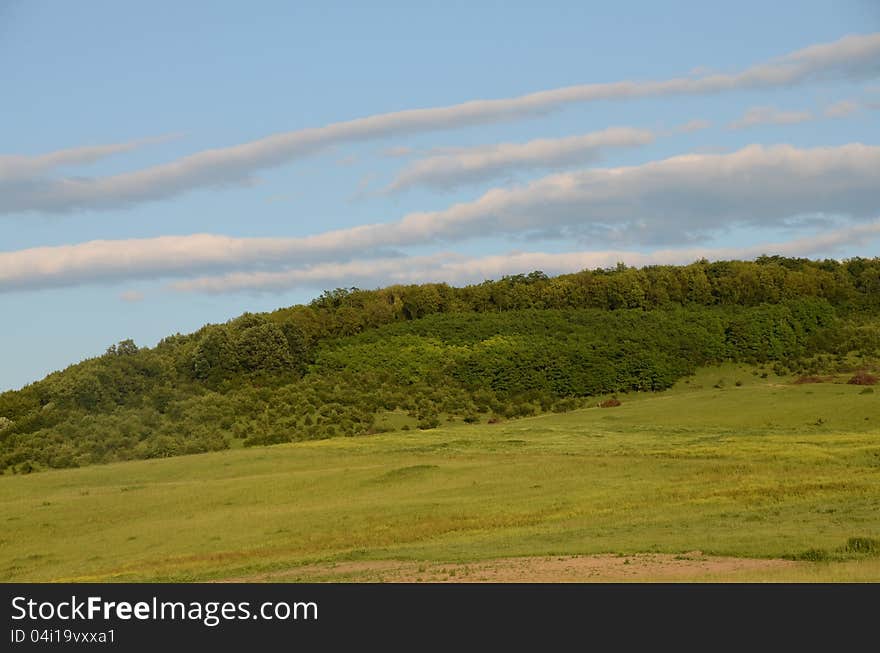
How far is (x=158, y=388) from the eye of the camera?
262 ft

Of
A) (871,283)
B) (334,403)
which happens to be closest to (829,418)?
(334,403)

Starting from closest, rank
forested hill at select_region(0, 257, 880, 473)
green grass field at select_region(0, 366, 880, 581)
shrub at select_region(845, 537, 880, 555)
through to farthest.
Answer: shrub at select_region(845, 537, 880, 555) → green grass field at select_region(0, 366, 880, 581) → forested hill at select_region(0, 257, 880, 473)

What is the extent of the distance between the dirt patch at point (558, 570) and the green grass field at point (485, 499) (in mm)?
690

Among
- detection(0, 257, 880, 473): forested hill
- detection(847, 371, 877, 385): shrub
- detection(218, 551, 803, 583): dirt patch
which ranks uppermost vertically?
detection(0, 257, 880, 473): forested hill

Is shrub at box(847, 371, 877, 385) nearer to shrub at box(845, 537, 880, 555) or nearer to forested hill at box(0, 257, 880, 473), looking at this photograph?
forested hill at box(0, 257, 880, 473)

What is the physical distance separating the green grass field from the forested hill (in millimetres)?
16539

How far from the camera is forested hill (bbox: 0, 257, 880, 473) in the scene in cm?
7325

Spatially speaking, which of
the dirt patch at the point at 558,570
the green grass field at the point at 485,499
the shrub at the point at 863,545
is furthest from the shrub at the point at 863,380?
the dirt patch at the point at 558,570

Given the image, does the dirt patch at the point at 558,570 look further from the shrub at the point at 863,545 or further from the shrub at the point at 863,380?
the shrub at the point at 863,380

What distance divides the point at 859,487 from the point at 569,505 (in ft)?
27.2

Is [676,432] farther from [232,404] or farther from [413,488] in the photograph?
[232,404]

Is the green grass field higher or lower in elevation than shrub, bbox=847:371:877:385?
lower

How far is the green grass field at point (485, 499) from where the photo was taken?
1043 inches

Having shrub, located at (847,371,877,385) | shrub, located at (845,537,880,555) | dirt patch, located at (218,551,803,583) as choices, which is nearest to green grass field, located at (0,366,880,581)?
shrub, located at (845,537,880,555)
